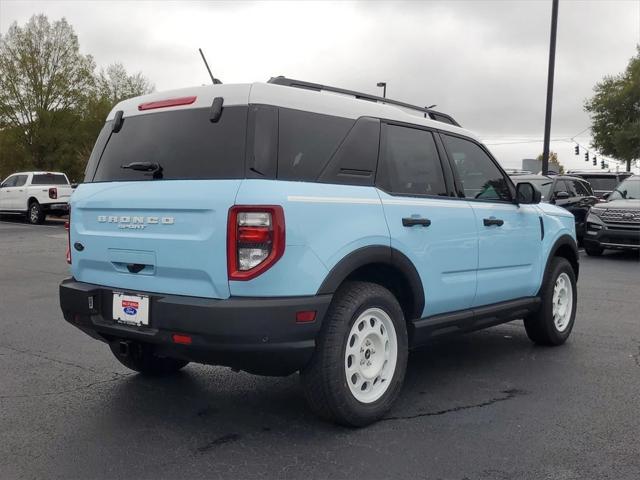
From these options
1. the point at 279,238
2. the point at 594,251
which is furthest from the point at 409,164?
the point at 594,251

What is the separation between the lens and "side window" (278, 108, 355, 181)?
3725 millimetres

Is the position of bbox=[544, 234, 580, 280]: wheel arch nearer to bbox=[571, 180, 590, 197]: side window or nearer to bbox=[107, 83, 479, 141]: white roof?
→ bbox=[107, 83, 479, 141]: white roof

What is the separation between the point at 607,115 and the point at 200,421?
51073 millimetres

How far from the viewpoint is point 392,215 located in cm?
417

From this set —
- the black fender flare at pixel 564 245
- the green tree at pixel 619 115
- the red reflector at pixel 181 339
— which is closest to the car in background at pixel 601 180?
the black fender flare at pixel 564 245

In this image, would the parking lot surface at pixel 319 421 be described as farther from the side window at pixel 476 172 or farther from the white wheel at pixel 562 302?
the side window at pixel 476 172

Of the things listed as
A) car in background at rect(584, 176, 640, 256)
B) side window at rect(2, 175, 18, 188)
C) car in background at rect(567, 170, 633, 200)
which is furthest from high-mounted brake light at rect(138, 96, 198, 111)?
side window at rect(2, 175, 18, 188)

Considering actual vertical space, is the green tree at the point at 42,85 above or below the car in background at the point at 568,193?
above

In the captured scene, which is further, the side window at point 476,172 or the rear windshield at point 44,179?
the rear windshield at point 44,179

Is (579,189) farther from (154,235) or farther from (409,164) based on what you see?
(154,235)

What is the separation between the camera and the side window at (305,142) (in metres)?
3.72

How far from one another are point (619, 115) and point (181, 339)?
2018 inches

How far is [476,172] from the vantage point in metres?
5.27

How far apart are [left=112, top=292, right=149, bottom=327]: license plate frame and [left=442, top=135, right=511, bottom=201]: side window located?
244 cm
